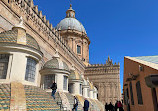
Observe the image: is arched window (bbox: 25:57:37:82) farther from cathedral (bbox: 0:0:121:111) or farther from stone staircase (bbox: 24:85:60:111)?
stone staircase (bbox: 24:85:60:111)

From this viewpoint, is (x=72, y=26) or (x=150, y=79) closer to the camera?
(x=150, y=79)

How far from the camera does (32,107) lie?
5824 millimetres

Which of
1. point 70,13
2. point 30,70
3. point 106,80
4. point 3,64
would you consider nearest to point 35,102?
point 30,70

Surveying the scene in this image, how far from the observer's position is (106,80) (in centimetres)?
3453

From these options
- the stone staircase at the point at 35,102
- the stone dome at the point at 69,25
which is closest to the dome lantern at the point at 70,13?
the stone dome at the point at 69,25

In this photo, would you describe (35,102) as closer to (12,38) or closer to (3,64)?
(3,64)

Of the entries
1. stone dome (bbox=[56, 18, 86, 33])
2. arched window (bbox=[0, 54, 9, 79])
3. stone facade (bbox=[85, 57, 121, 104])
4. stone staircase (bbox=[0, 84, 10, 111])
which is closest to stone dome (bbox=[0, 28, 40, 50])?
arched window (bbox=[0, 54, 9, 79])

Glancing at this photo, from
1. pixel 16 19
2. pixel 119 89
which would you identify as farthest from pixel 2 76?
pixel 119 89

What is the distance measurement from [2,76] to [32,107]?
247cm

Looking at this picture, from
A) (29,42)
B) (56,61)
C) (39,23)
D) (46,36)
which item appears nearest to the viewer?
(29,42)

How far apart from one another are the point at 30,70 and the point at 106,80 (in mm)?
28889

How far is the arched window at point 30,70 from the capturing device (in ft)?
25.2

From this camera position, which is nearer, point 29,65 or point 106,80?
point 29,65

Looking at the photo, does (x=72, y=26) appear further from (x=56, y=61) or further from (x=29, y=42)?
(x=29, y=42)
